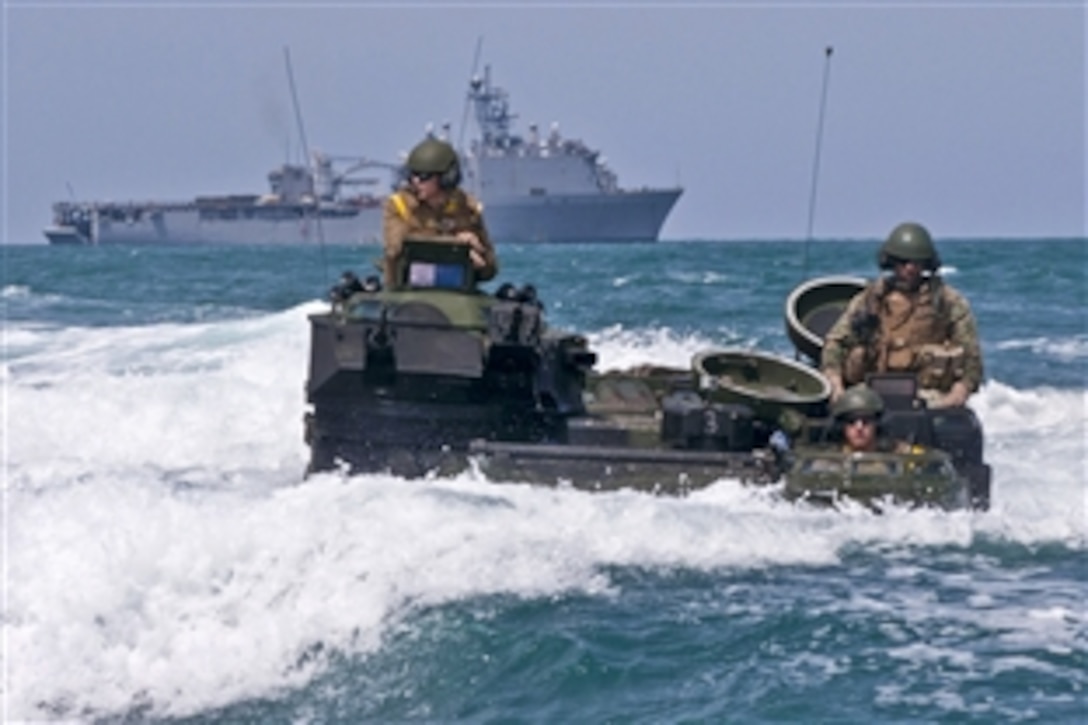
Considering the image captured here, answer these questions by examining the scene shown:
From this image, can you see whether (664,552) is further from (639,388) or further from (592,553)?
(639,388)

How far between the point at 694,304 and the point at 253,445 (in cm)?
2002

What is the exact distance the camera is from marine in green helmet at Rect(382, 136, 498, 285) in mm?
14344

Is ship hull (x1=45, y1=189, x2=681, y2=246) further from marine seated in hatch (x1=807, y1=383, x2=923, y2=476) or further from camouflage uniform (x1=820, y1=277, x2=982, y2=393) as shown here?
marine seated in hatch (x1=807, y1=383, x2=923, y2=476)

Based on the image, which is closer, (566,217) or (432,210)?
(432,210)

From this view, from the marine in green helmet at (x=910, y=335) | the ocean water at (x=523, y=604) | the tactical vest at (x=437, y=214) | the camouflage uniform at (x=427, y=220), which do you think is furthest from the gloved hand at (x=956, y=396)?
the tactical vest at (x=437, y=214)

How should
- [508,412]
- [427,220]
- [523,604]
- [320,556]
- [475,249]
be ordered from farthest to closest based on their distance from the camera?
[427,220] < [475,249] < [508,412] < [320,556] < [523,604]

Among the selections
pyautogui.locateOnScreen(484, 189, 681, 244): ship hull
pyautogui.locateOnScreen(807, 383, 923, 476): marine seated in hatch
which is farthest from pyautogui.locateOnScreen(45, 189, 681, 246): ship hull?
pyautogui.locateOnScreen(807, 383, 923, 476): marine seated in hatch

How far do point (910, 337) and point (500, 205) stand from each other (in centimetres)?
10746

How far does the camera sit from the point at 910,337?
14359mm

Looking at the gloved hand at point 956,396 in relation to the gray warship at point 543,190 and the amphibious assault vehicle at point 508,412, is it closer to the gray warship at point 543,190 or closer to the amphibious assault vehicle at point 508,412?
the amphibious assault vehicle at point 508,412

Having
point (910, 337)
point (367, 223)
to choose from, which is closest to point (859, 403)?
point (910, 337)

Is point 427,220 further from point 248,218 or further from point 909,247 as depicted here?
point 248,218

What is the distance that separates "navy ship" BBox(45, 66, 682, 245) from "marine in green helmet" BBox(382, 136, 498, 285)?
4096 inches

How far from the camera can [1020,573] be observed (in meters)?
11.8
